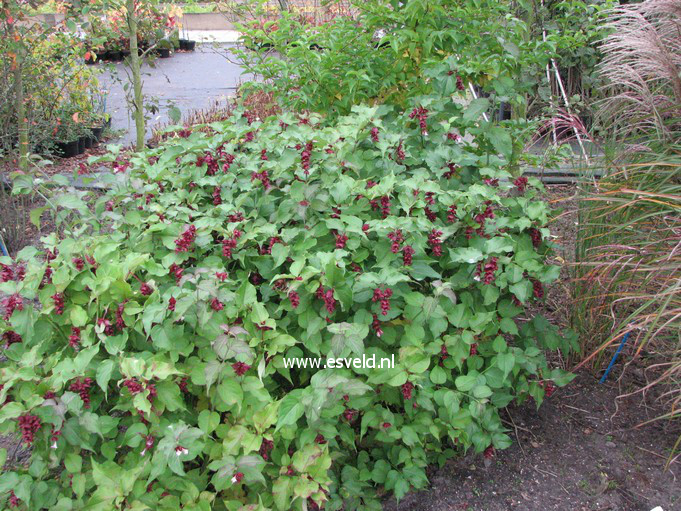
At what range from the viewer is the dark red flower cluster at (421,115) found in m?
2.20

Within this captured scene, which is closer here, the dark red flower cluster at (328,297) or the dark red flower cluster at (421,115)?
the dark red flower cluster at (328,297)

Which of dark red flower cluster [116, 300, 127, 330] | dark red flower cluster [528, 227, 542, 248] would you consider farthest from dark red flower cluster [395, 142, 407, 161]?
dark red flower cluster [116, 300, 127, 330]

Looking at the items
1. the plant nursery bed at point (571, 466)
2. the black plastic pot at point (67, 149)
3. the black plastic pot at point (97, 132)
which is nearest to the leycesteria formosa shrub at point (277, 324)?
the plant nursery bed at point (571, 466)

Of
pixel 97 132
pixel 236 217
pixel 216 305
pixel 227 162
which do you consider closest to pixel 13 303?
pixel 216 305

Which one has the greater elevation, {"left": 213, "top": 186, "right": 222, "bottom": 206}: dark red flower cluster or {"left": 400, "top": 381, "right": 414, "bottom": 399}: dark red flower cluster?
{"left": 213, "top": 186, "right": 222, "bottom": 206}: dark red flower cluster

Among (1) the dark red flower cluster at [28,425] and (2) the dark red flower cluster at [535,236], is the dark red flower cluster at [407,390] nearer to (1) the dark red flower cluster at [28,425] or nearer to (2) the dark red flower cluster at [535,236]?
(2) the dark red flower cluster at [535,236]

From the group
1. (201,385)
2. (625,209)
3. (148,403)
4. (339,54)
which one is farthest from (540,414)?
(339,54)

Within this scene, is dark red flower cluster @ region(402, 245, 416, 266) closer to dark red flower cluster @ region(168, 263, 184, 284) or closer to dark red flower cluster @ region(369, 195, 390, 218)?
dark red flower cluster @ region(369, 195, 390, 218)

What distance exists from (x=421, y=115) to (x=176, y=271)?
1.06 m

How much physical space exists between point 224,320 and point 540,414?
1.44 m

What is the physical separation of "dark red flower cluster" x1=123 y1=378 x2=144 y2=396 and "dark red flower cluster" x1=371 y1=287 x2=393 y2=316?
695 millimetres

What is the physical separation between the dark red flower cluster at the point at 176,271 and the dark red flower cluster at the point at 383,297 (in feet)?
1.97

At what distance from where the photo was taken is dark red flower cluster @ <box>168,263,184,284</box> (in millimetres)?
1822

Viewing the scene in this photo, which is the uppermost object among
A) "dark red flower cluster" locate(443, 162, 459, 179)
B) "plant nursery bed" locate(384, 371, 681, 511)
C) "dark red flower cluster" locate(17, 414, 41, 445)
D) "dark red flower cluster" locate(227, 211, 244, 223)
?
"dark red flower cluster" locate(443, 162, 459, 179)
